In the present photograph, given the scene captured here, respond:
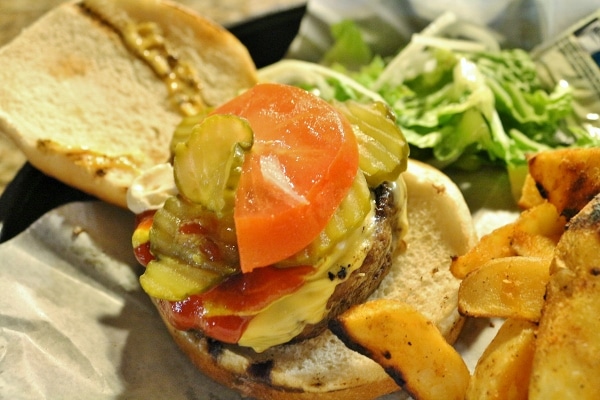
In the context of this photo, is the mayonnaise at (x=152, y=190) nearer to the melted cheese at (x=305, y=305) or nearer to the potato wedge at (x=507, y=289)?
the melted cheese at (x=305, y=305)

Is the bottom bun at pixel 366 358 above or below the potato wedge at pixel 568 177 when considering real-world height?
below

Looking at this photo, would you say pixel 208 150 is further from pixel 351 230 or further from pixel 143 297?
pixel 143 297

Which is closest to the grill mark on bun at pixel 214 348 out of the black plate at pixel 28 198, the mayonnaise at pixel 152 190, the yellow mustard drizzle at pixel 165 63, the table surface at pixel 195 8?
the mayonnaise at pixel 152 190

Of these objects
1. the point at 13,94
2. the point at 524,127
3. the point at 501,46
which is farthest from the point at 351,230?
the point at 501,46

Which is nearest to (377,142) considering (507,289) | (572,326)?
(507,289)

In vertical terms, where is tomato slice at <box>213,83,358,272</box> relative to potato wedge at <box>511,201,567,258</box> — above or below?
above

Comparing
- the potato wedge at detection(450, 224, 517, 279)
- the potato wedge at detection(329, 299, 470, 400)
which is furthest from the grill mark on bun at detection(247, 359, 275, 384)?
the potato wedge at detection(450, 224, 517, 279)

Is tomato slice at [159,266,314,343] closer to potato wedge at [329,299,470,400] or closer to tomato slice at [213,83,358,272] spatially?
tomato slice at [213,83,358,272]
